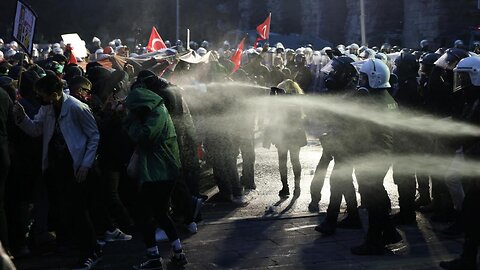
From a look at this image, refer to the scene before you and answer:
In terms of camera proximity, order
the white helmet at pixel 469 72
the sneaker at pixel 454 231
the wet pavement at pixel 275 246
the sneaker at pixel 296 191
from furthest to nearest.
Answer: the sneaker at pixel 296 191 < the sneaker at pixel 454 231 < the white helmet at pixel 469 72 < the wet pavement at pixel 275 246

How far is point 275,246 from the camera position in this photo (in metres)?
7.62

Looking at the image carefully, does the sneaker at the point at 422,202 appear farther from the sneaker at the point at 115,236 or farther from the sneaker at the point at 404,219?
the sneaker at the point at 115,236

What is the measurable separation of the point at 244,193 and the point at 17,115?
4.17 meters

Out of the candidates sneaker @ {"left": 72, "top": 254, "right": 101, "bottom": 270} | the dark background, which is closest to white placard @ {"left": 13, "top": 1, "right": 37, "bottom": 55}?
sneaker @ {"left": 72, "top": 254, "right": 101, "bottom": 270}

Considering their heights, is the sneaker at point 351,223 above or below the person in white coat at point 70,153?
below

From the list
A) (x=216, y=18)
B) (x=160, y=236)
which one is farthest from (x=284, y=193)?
(x=216, y=18)

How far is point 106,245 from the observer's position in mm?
7680

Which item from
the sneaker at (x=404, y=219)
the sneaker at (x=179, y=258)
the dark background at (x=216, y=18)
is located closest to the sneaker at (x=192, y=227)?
the sneaker at (x=179, y=258)

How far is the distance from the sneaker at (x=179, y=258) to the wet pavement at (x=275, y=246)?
8 cm

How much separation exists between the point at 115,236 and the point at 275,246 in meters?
1.67

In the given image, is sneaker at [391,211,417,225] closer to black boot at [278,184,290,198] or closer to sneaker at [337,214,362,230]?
sneaker at [337,214,362,230]

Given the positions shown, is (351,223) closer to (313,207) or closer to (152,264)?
(313,207)

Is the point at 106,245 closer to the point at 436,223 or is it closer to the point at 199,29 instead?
the point at 436,223

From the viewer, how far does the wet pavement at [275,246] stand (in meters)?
7.02
